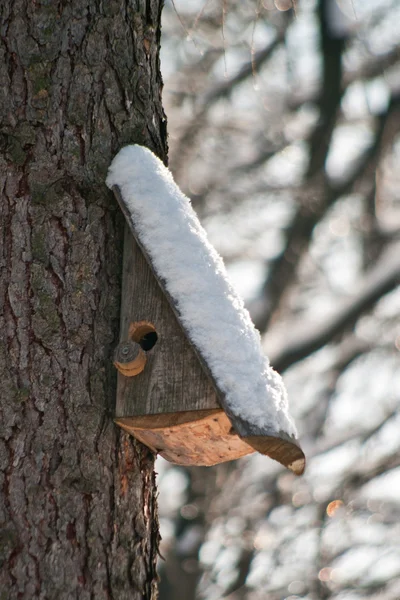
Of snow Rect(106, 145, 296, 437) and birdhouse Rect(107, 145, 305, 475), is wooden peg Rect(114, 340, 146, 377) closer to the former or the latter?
birdhouse Rect(107, 145, 305, 475)

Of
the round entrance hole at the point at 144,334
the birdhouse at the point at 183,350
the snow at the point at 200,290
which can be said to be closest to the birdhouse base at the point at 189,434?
the birdhouse at the point at 183,350

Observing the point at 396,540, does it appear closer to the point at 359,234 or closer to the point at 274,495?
the point at 274,495

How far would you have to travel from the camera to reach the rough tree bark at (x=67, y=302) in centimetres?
182

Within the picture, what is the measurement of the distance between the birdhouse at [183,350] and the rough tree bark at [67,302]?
0.07m

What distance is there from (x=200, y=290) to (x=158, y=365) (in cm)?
22

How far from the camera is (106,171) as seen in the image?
7.14 feet

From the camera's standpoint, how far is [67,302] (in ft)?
6.61

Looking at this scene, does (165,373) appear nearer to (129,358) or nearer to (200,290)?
(129,358)

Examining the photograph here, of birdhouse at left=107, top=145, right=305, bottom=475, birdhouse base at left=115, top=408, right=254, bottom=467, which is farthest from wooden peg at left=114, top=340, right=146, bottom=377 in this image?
birdhouse base at left=115, top=408, right=254, bottom=467

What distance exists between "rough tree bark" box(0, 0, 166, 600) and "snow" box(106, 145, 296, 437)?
0.10 metres

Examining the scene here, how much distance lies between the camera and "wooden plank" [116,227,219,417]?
76.2 inches

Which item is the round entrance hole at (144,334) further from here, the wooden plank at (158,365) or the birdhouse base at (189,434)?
the birdhouse base at (189,434)

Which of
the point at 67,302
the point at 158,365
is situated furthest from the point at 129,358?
the point at 67,302

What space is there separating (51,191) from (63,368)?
474 mm
